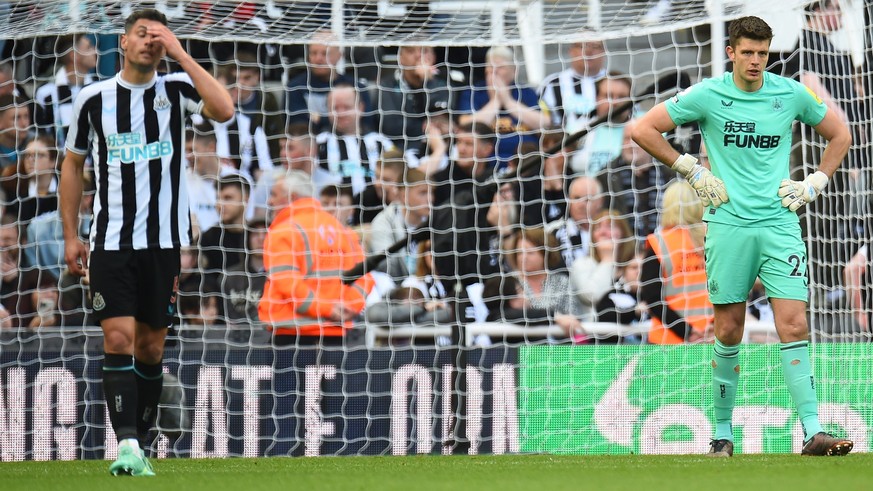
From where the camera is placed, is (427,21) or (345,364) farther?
(427,21)

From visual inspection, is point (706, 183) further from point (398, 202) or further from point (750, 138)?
point (398, 202)

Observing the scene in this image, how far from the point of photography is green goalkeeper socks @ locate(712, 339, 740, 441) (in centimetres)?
578

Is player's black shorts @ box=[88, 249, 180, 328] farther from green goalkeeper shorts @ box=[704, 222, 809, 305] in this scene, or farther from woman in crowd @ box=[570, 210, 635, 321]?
woman in crowd @ box=[570, 210, 635, 321]

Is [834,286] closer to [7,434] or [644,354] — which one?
[644,354]

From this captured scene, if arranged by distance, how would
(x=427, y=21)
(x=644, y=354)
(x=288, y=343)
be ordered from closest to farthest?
1. (x=644, y=354)
2. (x=288, y=343)
3. (x=427, y=21)

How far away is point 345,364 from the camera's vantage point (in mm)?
7449

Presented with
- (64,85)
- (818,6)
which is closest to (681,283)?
(818,6)

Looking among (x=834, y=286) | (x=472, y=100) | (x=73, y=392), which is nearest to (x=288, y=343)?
(x=73, y=392)

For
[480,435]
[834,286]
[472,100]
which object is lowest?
[480,435]

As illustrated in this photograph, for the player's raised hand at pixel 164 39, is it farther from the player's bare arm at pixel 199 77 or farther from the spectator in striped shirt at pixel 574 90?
the spectator in striped shirt at pixel 574 90

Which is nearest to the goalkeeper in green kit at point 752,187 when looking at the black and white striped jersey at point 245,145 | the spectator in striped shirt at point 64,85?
the black and white striped jersey at point 245,145

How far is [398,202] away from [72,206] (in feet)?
12.2

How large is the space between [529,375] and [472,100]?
217 cm

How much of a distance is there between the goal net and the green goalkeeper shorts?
1722 mm
